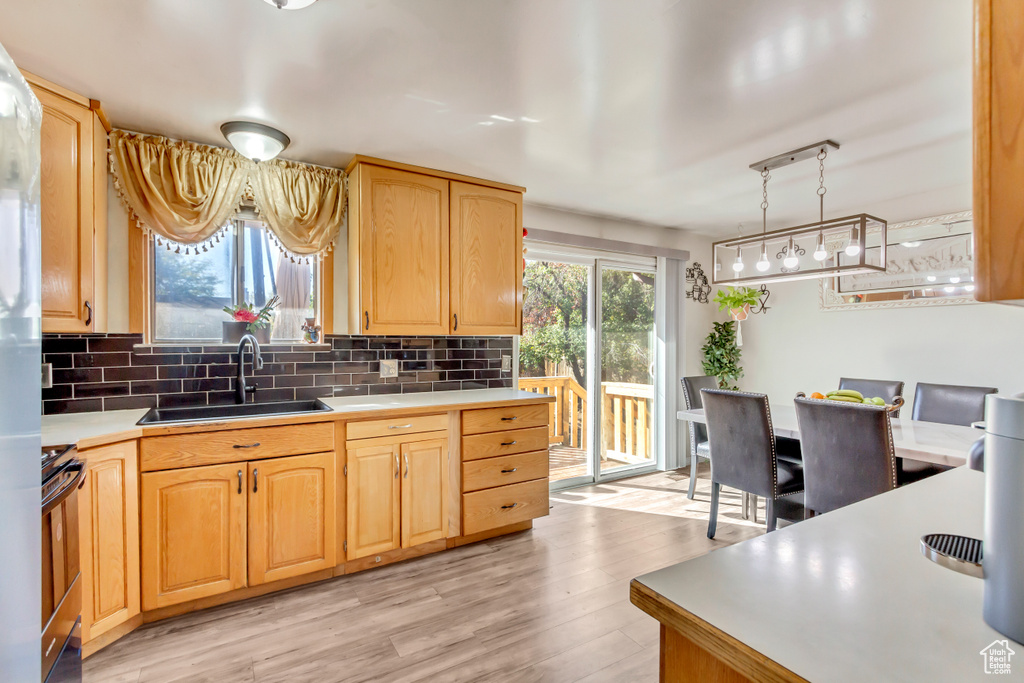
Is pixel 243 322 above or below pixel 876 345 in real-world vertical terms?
above

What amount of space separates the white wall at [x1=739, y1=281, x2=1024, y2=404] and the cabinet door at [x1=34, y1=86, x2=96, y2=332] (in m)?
4.65

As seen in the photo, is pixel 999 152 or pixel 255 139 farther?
pixel 255 139

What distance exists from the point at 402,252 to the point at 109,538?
187cm

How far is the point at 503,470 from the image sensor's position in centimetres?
303

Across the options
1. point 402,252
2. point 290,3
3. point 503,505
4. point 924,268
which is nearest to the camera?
point 290,3

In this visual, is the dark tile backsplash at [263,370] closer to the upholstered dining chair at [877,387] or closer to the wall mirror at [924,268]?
the upholstered dining chair at [877,387]

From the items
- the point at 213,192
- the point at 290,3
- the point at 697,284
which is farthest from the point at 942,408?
the point at 213,192

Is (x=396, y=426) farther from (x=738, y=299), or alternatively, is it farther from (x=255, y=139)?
(x=738, y=299)

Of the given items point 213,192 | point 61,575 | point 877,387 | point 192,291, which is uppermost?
point 213,192

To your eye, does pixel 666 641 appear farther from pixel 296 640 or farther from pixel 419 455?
pixel 419 455

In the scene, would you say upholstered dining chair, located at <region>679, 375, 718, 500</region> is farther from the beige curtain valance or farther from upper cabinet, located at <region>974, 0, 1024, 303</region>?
upper cabinet, located at <region>974, 0, 1024, 303</region>

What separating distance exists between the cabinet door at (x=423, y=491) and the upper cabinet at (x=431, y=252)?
2.32ft

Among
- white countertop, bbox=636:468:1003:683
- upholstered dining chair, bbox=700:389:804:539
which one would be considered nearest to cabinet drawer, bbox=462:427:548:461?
upholstered dining chair, bbox=700:389:804:539

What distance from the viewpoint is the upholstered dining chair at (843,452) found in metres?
2.16
